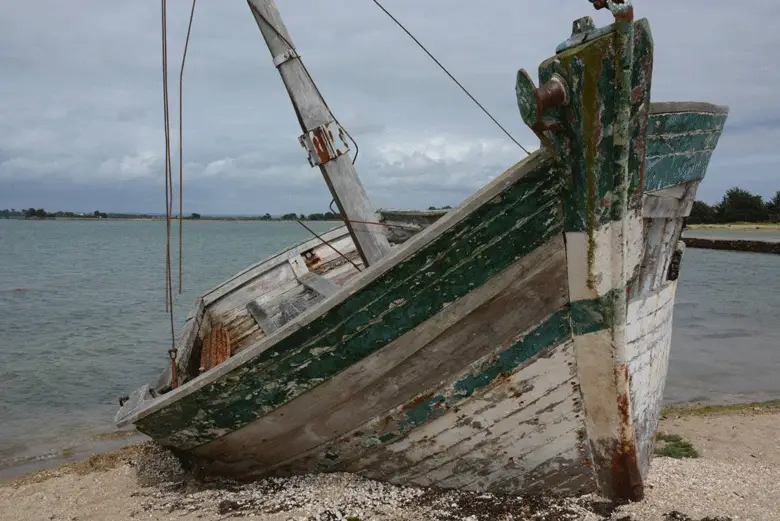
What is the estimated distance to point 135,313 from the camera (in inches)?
765

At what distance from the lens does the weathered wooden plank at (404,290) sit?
331 centimetres

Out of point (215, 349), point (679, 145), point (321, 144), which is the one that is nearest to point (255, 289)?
point (215, 349)

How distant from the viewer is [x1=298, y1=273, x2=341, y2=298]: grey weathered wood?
22.3 ft

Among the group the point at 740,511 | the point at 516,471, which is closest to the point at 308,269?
the point at 516,471

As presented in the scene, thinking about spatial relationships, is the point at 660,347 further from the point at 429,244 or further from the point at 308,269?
the point at 308,269

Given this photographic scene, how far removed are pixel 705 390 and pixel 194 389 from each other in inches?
321

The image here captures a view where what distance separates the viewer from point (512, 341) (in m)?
3.58

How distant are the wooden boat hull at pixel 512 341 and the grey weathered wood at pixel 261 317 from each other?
2.66 m

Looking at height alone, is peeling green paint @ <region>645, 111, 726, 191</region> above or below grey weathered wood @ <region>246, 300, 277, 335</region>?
above

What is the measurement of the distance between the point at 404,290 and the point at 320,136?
2.24 metres

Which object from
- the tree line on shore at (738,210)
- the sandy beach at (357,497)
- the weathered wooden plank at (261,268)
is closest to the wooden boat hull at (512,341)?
the sandy beach at (357,497)

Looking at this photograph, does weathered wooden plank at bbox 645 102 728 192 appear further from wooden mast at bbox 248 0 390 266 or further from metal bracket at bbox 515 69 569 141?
wooden mast at bbox 248 0 390 266

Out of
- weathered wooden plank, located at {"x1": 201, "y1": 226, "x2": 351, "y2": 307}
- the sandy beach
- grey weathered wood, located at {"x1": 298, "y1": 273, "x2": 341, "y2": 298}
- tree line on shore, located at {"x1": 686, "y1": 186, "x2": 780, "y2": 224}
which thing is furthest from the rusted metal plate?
tree line on shore, located at {"x1": 686, "y1": 186, "x2": 780, "y2": 224}

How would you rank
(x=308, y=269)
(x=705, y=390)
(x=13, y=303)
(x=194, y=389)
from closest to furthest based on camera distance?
(x=194, y=389) → (x=308, y=269) → (x=705, y=390) → (x=13, y=303)
